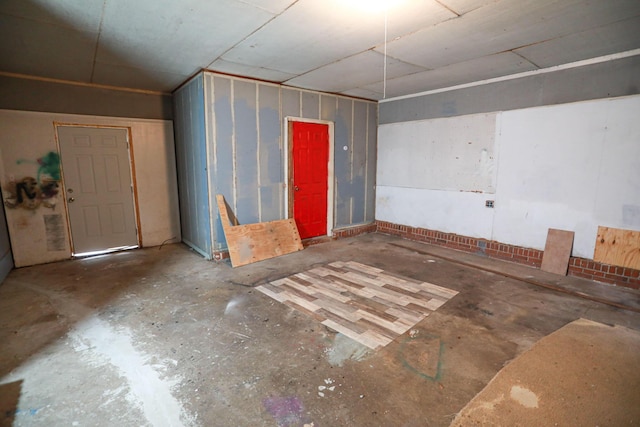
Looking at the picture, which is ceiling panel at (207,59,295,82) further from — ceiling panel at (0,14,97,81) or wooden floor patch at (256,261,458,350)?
wooden floor patch at (256,261,458,350)

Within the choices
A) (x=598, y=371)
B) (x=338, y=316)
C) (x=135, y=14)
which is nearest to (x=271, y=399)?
(x=338, y=316)

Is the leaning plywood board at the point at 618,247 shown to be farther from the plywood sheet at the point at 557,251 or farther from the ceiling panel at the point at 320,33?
the ceiling panel at the point at 320,33

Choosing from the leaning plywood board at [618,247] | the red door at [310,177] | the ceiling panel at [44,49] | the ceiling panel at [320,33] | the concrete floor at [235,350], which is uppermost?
Result: the ceiling panel at [320,33]

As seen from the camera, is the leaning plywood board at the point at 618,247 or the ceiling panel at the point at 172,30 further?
the leaning plywood board at the point at 618,247

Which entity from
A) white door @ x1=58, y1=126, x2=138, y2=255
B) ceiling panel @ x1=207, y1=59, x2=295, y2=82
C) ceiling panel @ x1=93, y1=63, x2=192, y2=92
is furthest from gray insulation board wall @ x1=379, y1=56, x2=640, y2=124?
white door @ x1=58, y1=126, x2=138, y2=255

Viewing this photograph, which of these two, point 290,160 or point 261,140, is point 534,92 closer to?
point 290,160

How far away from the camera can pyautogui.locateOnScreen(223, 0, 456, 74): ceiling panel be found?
2.59 metres

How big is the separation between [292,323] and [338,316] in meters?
0.46

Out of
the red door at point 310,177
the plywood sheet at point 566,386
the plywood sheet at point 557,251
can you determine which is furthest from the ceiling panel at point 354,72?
the plywood sheet at point 566,386

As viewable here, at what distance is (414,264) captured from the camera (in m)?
4.50

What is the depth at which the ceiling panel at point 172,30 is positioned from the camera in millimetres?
2494

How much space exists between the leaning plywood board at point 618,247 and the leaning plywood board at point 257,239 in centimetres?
416

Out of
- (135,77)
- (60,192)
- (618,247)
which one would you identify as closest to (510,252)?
(618,247)

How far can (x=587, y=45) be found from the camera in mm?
3355
